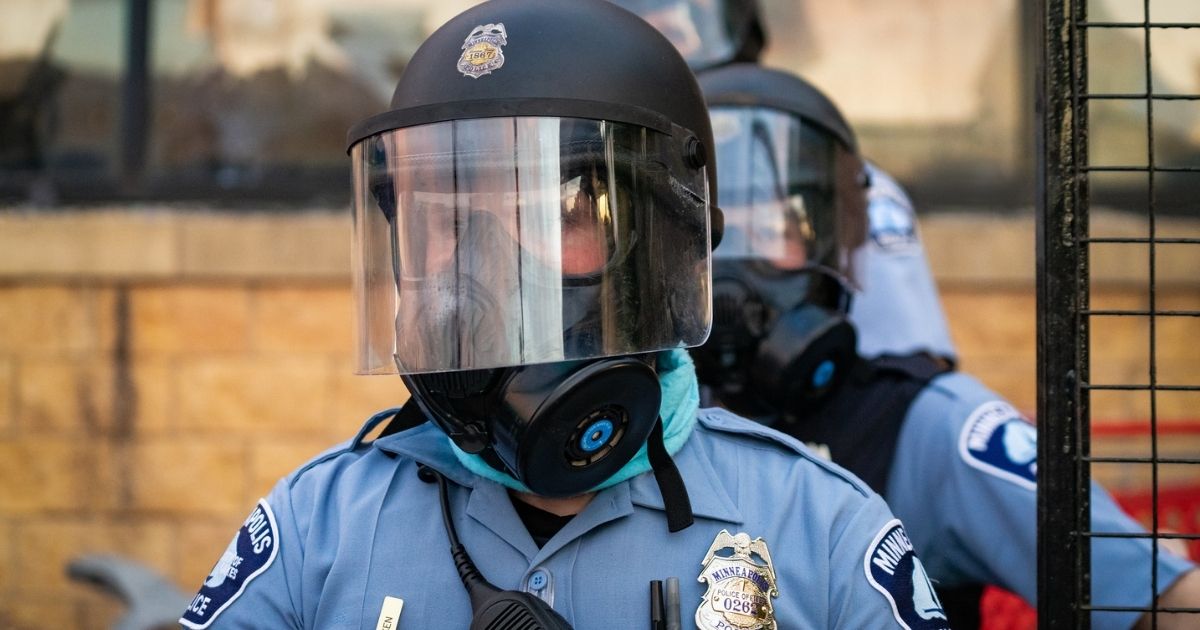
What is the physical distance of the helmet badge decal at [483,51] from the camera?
1874 millimetres

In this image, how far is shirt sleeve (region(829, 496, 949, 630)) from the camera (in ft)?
5.84

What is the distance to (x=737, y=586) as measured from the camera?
1771 millimetres

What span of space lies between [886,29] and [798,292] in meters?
2.74

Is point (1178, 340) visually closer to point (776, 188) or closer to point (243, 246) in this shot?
point (776, 188)

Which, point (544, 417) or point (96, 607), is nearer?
point (544, 417)

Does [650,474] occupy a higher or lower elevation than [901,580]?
higher

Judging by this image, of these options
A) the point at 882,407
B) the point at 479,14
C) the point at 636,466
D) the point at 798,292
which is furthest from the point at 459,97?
the point at 882,407

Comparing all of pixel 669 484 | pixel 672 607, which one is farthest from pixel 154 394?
pixel 672 607

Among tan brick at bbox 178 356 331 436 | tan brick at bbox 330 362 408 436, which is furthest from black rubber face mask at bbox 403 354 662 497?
tan brick at bbox 178 356 331 436

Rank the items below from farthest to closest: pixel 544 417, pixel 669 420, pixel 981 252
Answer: pixel 981 252 < pixel 669 420 < pixel 544 417

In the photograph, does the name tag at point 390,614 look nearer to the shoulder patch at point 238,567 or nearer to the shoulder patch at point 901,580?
the shoulder patch at point 238,567

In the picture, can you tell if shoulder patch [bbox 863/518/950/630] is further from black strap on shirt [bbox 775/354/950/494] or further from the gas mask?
black strap on shirt [bbox 775/354/950/494]

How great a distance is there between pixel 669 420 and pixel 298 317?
130 inches

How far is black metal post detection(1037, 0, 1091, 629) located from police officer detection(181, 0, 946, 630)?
0.23 m
